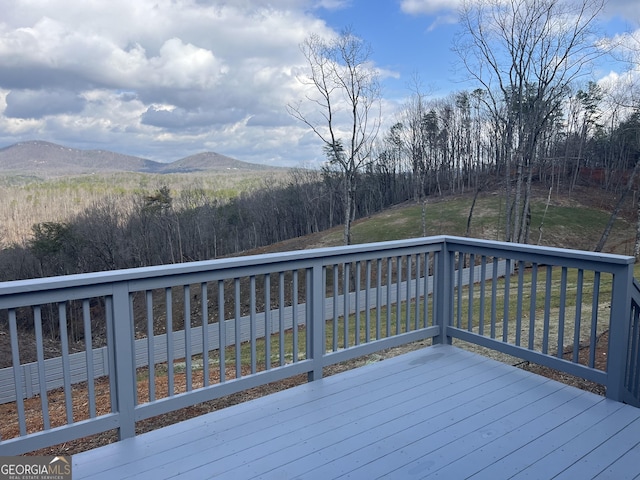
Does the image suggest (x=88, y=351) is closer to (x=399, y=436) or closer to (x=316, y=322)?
(x=316, y=322)

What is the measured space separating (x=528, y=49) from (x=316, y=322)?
13432mm

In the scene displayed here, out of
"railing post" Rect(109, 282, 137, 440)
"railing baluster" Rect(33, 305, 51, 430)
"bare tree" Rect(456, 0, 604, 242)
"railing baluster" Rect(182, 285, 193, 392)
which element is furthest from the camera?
"bare tree" Rect(456, 0, 604, 242)

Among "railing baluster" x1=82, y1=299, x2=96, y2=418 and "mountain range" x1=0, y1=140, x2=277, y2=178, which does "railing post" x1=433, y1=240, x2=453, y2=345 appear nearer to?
"railing baluster" x1=82, y1=299, x2=96, y2=418

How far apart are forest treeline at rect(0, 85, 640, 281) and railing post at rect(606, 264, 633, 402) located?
20767 mm

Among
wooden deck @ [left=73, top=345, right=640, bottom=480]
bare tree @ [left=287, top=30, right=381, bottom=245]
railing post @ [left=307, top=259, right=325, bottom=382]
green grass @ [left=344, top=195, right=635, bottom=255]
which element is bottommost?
green grass @ [left=344, top=195, right=635, bottom=255]

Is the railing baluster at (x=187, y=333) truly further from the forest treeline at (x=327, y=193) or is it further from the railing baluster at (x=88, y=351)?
the forest treeline at (x=327, y=193)

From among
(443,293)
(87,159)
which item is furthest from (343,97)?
(87,159)

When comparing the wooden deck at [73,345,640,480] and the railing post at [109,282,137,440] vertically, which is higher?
the railing post at [109,282,137,440]

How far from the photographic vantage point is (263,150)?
2956cm

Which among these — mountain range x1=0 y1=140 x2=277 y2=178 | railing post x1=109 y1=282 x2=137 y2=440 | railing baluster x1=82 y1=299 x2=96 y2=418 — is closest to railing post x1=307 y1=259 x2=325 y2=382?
railing post x1=109 y1=282 x2=137 y2=440

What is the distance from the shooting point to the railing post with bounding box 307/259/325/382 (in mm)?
2677

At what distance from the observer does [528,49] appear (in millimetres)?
12906

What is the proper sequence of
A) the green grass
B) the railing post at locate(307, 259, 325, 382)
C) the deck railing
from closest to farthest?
1. the deck railing
2. the railing post at locate(307, 259, 325, 382)
3. the green grass

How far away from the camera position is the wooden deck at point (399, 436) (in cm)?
186
